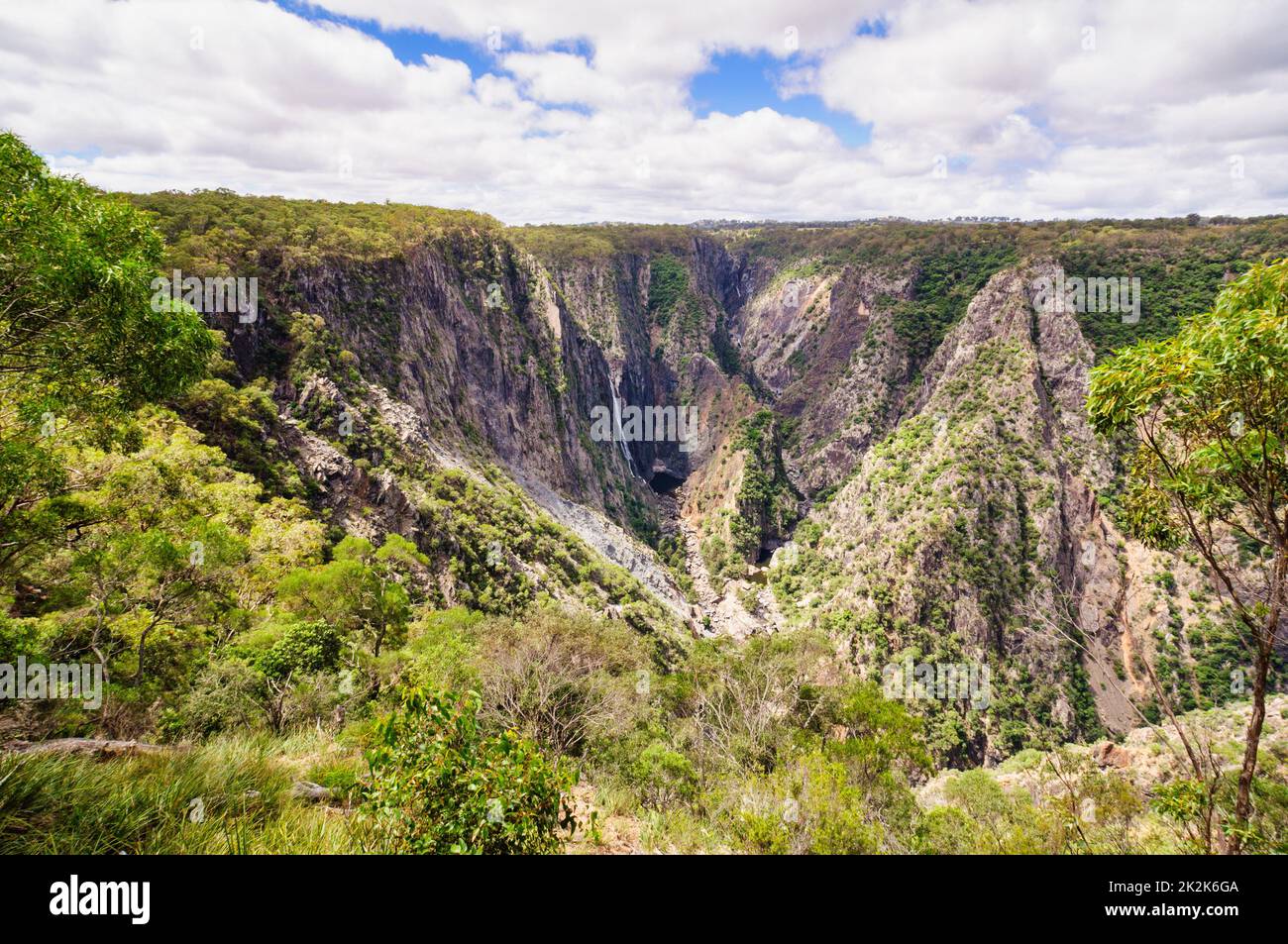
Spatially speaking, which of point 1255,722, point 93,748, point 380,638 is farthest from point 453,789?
point 380,638
